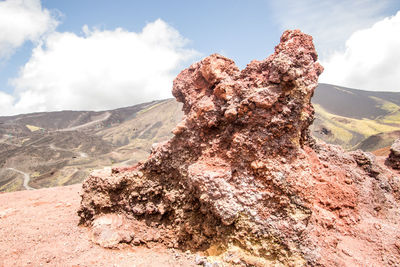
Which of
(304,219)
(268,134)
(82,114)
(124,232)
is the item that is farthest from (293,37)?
(82,114)

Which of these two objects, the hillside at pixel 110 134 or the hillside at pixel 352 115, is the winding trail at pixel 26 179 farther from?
the hillside at pixel 352 115

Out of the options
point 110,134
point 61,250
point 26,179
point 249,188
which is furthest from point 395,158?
point 110,134

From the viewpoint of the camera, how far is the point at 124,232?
529 cm

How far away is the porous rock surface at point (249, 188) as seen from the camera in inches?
161

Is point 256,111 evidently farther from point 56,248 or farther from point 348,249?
point 56,248

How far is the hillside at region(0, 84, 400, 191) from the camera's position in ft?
115

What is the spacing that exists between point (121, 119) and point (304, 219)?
3594 inches

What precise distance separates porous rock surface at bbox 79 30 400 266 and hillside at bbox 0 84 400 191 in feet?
85.5

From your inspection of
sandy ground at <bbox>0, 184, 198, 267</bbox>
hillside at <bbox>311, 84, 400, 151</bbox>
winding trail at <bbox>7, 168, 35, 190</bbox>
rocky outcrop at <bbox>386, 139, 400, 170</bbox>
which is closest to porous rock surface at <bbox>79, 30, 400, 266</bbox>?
sandy ground at <bbox>0, 184, 198, 267</bbox>

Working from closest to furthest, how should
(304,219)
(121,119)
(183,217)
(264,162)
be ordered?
(304,219), (264,162), (183,217), (121,119)

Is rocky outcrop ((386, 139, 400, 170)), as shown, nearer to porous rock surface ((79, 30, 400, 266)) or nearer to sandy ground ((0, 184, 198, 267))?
porous rock surface ((79, 30, 400, 266))

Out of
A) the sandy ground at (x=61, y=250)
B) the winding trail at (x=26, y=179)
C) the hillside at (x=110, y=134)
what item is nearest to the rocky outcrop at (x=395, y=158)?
the sandy ground at (x=61, y=250)

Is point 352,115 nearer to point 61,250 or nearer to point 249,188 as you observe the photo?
point 249,188

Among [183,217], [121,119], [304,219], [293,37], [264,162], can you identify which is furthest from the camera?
[121,119]
